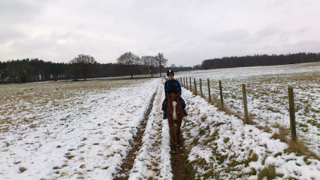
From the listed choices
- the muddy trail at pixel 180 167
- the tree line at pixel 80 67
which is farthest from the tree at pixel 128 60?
the muddy trail at pixel 180 167

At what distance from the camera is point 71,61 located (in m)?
71.8

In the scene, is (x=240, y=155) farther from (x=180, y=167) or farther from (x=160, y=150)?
(x=160, y=150)

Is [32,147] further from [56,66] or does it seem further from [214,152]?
[56,66]

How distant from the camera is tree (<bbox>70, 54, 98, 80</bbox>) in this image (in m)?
68.9

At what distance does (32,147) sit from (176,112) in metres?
5.29

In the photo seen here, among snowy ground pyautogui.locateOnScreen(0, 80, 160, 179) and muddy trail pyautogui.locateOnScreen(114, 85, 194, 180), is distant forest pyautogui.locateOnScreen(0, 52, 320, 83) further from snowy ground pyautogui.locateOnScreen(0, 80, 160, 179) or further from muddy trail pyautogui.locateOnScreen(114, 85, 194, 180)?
muddy trail pyautogui.locateOnScreen(114, 85, 194, 180)

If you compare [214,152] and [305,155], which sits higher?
[305,155]

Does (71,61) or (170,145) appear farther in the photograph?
(71,61)

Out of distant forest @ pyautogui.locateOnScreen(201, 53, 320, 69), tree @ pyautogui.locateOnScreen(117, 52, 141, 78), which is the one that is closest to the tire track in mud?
tree @ pyautogui.locateOnScreen(117, 52, 141, 78)

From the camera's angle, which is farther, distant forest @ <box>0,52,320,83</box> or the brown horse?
distant forest @ <box>0,52,320,83</box>

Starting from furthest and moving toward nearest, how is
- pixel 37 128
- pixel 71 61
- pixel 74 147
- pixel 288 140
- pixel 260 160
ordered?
pixel 71 61 → pixel 37 128 → pixel 74 147 → pixel 288 140 → pixel 260 160

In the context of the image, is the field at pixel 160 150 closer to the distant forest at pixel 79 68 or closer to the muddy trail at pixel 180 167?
the muddy trail at pixel 180 167

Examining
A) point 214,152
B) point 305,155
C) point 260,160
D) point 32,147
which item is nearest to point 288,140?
point 305,155

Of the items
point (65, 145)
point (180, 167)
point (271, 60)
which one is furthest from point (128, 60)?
point (271, 60)
